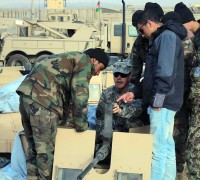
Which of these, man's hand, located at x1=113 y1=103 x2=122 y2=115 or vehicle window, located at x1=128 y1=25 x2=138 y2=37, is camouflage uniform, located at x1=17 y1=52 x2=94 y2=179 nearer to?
man's hand, located at x1=113 y1=103 x2=122 y2=115

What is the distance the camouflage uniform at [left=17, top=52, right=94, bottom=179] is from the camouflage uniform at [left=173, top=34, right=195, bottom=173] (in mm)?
830

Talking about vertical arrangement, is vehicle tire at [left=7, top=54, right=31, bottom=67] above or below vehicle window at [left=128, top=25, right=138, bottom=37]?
below

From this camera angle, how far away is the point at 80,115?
3125 mm

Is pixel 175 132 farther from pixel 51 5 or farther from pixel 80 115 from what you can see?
pixel 51 5

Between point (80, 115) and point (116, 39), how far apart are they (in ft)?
40.8

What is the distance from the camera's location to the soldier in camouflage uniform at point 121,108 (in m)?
3.54

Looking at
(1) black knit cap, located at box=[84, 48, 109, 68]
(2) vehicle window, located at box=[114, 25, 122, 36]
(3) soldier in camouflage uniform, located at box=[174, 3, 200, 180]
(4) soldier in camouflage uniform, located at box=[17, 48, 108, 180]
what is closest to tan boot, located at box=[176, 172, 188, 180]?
(3) soldier in camouflage uniform, located at box=[174, 3, 200, 180]

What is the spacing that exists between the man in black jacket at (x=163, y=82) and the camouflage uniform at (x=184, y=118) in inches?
10.4

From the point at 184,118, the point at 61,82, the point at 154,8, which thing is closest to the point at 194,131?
the point at 184,118

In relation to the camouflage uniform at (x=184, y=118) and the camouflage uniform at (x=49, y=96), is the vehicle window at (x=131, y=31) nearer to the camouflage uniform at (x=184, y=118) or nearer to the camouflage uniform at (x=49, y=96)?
the camouflage uniform at (x=184, y=118)

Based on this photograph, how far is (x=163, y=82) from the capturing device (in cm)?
302

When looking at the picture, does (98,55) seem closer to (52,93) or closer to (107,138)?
(52,93)

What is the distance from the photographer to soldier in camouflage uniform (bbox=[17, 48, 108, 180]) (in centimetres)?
312

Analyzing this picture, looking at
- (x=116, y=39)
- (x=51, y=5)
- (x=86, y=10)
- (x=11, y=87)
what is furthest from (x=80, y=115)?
(x=51, y=5)
